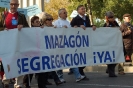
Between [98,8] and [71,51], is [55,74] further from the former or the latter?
[98,8]

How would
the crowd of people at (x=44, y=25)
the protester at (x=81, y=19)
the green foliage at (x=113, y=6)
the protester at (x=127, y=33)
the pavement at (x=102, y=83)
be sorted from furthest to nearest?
the green foliage at (x=113, y=6), the protester at (x=127, y=33), the protester at (x=81, y=19), the pavement at (x=102, y=83), the crowd of people at (x=44, y=25)

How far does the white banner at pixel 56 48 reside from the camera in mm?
8898

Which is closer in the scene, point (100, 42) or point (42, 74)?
point (42, 74)

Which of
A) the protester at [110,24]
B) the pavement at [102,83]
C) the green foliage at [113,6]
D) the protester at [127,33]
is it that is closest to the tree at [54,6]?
the green foliage at [113,6]

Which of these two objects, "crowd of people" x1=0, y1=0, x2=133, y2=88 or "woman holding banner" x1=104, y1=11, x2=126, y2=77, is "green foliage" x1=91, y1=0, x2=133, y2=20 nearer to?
"crowd of people" x1=0, y1=0, x2=133, y2=88

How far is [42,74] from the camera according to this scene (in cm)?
948

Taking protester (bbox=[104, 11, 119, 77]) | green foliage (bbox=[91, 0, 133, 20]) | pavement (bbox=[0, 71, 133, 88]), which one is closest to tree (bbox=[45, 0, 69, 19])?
green foliage (bbox=[91, 0, 133, 20])

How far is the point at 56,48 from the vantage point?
Answer: 10008 mm

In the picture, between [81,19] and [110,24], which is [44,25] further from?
[110,24]

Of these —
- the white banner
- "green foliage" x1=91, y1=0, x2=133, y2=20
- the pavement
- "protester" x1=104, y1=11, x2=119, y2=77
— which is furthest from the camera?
"green foliage" x1=91, y1=0, x2=133, y2=20

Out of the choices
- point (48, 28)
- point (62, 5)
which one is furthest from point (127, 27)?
point (62, 5)

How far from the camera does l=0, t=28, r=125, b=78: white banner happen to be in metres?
8.90

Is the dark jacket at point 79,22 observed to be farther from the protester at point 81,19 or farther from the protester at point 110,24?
the protester at point 110,24

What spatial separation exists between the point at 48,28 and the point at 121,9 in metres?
28.4
